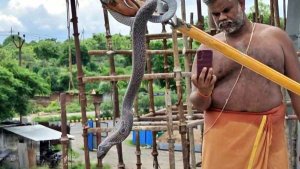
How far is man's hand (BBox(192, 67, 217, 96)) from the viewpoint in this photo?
1410mm

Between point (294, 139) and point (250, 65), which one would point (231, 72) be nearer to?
point (250, 65)

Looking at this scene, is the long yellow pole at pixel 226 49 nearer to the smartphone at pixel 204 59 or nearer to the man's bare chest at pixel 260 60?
the smartphone at pixel 204 59

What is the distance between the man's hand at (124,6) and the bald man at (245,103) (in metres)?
0.37

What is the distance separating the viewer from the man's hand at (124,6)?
123cm

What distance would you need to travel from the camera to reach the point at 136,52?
1.24 metres

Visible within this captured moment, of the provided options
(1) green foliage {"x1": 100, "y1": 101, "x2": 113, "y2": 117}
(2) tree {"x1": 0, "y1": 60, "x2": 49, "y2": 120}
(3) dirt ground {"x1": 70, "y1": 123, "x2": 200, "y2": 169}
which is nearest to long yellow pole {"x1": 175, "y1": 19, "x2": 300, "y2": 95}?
(3) dirt ground {"x1": 70, "y1": 123, "x2": 200, "y2": 169}

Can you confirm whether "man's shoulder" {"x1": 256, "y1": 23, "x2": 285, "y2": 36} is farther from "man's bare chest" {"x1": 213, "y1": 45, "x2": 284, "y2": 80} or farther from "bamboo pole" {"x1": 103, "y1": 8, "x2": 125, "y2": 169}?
"bamboo pole" {"x1": 103, "y1": 8, "x2": 125, "y2": 169}

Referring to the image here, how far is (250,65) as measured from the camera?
1319mm

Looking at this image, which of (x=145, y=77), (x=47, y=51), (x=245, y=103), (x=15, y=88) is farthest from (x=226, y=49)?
(x=47, y=51)

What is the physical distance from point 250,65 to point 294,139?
98.0 inches

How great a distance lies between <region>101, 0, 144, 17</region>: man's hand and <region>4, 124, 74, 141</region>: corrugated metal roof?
1144 centimetres

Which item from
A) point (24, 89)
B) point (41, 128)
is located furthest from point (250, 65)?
point (41, 128)

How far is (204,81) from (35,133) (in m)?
12.2

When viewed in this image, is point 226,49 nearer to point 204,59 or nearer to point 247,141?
point 204,59
